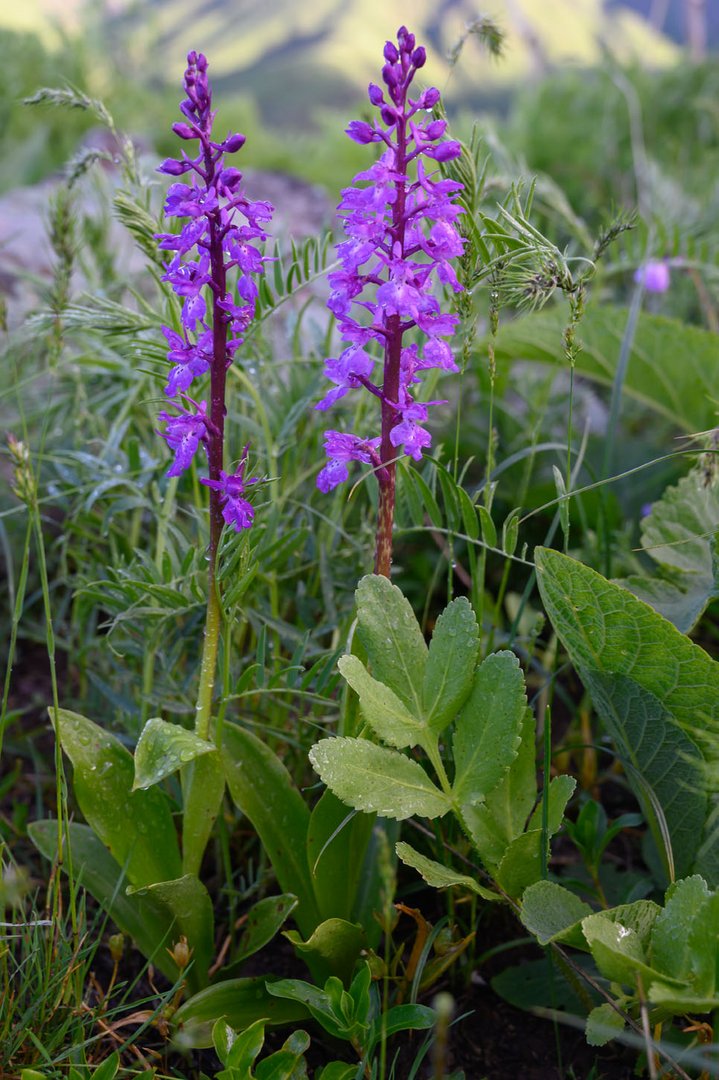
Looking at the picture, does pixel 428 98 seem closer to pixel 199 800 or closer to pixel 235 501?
pixel 235 501

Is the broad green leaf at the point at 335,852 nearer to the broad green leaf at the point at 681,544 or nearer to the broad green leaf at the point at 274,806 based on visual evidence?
the broad green leaf at the point at 274,806

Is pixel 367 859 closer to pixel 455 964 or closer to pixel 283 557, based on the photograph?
pixel 455 964

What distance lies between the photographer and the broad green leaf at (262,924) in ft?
4.39

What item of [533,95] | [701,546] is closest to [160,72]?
[533,95]

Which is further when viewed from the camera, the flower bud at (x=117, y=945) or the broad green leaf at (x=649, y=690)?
the flower bud at (x=117, y=945)

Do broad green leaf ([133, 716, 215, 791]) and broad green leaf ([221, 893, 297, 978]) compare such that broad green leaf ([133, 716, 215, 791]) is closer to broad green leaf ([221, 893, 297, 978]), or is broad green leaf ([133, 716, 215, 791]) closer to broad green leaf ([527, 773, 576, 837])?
broad green leaf ([221, 893, 297, 978])

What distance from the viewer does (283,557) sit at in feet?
5.38

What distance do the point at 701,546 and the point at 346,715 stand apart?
781mm

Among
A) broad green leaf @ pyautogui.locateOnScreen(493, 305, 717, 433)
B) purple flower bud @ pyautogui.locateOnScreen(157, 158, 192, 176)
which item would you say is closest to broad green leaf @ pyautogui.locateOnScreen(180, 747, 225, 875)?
purple flower bud @ pyautogui.locateOnScreen(157, 158, 192, 176)

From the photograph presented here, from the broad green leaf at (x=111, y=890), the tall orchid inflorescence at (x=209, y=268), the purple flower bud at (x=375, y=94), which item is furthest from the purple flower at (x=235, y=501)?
the broad green leaf at (x=111, y=890)

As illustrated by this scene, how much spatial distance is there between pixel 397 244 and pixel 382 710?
57 centimetres

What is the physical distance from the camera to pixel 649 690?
1335mm

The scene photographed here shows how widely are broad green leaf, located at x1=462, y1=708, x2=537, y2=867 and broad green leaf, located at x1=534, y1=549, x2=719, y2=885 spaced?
13 cm

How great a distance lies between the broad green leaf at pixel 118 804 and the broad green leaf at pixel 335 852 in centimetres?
22
